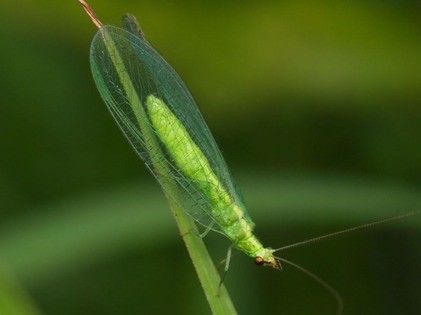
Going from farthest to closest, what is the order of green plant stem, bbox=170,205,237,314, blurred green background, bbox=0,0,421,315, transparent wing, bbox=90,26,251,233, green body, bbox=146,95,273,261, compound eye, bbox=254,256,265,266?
blurred green background, bbox=0,0,421,315 < compound eye, bbox=254,256,265,266 < green body, bbox=146,95,273,261 < transparent wing, bbox=90,26,251,233 < green plant stem, bbox=170,205,237,314

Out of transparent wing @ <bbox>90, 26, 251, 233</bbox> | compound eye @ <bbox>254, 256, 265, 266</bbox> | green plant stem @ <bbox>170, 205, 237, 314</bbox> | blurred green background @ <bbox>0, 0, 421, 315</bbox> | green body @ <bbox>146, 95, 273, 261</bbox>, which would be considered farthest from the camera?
blurred green background @ <bbox>0, 0, 421, 315</bbox>

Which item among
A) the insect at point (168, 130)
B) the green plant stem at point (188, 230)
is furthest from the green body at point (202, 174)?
the green plant stem at point (188, 230)

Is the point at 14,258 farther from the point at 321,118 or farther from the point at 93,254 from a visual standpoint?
the point at 321,118

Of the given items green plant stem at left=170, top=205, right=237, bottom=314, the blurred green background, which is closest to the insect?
green plant stem at left=170, top=205, right=237, bottom=314

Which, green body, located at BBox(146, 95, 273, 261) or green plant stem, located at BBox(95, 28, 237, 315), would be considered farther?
green body, located at BBox(146, 95, 273, 261)

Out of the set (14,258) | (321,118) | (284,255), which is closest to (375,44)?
(321,118)

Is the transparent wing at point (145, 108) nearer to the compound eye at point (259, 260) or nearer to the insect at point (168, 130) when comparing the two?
the insect at point (168, 130)

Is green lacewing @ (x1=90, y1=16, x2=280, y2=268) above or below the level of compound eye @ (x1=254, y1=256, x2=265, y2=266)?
above

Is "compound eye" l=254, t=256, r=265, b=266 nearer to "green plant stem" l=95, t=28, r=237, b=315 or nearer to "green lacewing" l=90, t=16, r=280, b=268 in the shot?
"green lacewing" l=90, t=16, r=280, b=268
